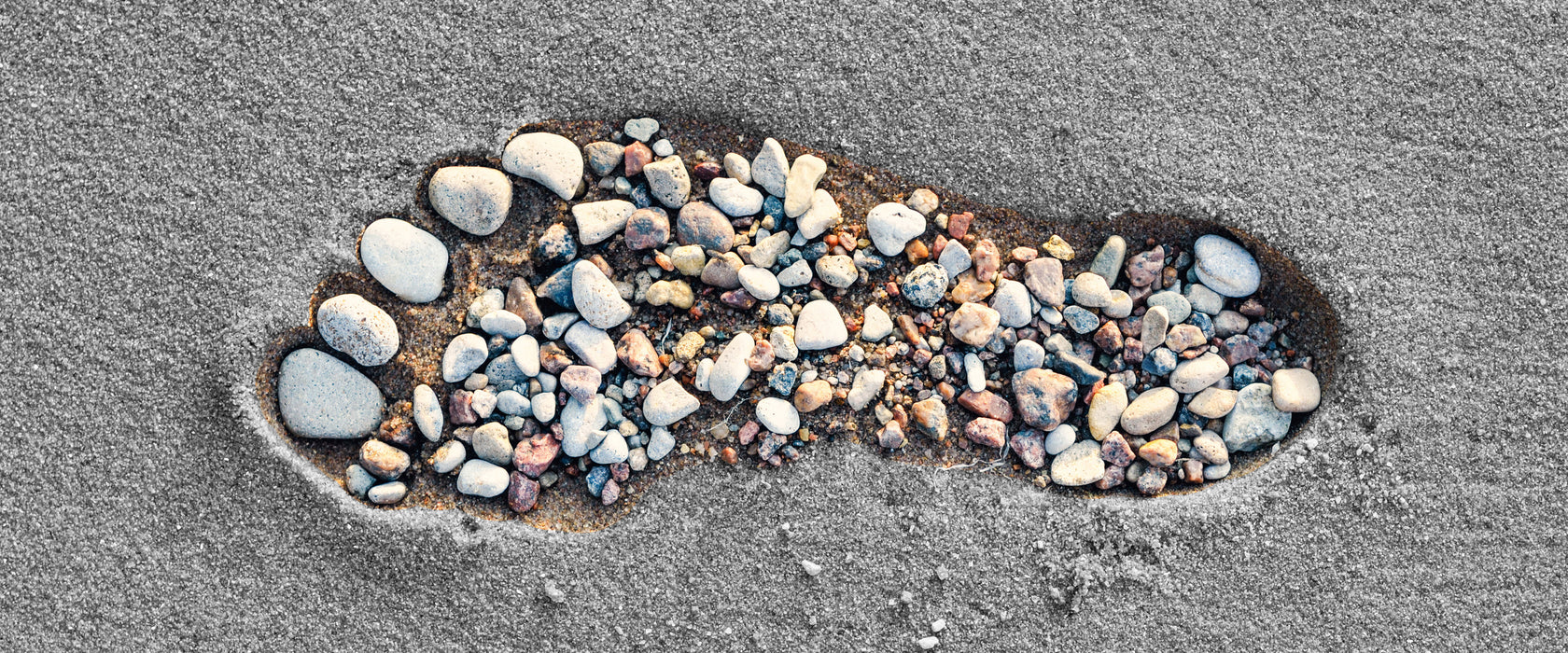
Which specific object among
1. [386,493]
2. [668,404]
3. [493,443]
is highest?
[668,404]

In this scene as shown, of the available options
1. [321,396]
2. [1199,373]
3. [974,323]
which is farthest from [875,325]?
[321,396]

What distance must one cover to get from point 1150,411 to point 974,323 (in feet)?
1.61

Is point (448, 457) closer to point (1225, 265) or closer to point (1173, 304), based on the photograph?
point (1173, 304)

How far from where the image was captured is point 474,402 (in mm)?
2023

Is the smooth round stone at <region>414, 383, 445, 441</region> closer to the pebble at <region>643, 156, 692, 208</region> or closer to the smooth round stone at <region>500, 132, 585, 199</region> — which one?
the smooth round stone at <region>500, 132, 585, 199</region>

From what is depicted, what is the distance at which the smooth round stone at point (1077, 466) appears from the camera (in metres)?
2.06

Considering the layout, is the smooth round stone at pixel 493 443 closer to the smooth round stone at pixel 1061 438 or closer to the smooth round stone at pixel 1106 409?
the smooth round stone at pixel 1061 438

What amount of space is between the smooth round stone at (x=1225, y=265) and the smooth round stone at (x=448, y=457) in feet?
6.09

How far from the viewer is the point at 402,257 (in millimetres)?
1962

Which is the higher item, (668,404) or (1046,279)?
(1046,279)

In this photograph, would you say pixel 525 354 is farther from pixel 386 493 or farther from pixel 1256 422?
pixel 1256 422

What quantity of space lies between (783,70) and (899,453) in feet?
3.20

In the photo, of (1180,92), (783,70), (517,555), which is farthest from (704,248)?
(1180,92)

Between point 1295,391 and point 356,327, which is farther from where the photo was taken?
point 1295,391
